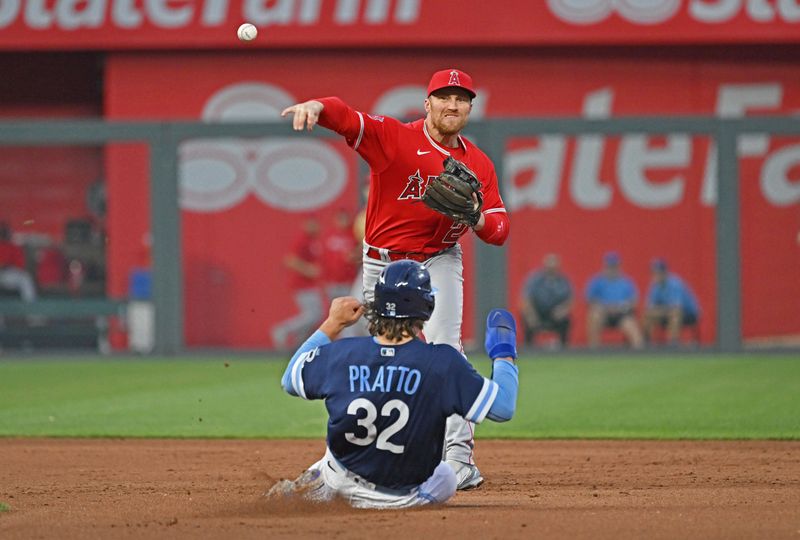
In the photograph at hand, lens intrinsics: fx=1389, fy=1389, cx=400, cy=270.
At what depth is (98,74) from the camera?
2181 cm

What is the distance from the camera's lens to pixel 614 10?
65.5ft

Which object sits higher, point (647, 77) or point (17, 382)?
point (647, 77)

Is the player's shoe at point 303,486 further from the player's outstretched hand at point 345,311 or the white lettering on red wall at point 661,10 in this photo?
the white lettering on red wall at point 661,10

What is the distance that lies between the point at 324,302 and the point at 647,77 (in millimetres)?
6221

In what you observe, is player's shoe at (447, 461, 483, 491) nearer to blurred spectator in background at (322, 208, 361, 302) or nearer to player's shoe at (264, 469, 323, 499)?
player's shoe at (264, 469, 323, 499)

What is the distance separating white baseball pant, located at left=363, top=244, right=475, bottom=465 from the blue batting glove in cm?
133

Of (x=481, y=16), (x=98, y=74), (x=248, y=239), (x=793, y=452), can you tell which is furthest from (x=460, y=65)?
(x=793, y=452)

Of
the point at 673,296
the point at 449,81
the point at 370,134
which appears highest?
the point at 449,81

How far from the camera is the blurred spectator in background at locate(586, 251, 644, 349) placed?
1752 cm

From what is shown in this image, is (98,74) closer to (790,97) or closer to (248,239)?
(248,239)

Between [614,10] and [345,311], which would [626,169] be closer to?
[614,10]

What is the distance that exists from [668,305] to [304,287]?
472 cm

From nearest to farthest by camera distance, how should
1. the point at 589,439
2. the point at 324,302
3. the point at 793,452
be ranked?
the point at 793,452 → the point at 589,439 → the point at 324,302

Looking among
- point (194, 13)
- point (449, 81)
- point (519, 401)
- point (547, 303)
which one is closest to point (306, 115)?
point (449, 81)
